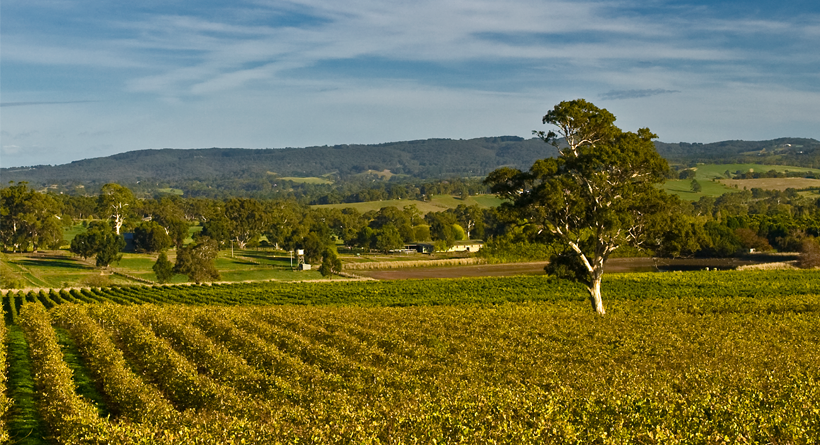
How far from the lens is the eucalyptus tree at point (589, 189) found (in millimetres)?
41094

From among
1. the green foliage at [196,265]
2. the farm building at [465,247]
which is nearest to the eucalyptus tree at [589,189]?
the green foliage at [196,265]

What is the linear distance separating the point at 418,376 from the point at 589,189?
22589 millimetres

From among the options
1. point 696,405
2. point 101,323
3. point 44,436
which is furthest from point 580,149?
point 44,436

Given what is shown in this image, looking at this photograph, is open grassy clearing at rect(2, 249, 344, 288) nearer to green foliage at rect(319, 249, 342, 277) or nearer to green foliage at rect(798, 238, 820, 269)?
green foliage at rect(319, 249, 342, 277)

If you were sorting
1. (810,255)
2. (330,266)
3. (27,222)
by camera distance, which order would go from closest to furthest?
(810,255) < (330,266) < (27,222)

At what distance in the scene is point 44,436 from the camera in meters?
21.5

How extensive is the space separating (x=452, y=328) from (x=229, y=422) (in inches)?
733

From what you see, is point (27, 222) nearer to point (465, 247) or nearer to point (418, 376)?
point (465, 247)

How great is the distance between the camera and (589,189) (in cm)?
4269

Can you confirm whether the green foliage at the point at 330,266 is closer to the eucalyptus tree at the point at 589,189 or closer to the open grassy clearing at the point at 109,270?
the open grassy clearing at the point at 109,270

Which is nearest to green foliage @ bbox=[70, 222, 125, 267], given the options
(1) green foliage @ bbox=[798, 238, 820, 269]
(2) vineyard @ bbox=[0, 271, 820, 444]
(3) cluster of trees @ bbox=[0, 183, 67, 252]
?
(3) cluster of trees @ bbox=[0, 183, 67, 252]

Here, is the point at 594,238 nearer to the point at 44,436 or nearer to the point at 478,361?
the point at 478,361

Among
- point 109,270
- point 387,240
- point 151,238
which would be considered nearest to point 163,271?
point 109,270

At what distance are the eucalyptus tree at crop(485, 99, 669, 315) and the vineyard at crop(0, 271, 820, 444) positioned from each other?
457 cm
